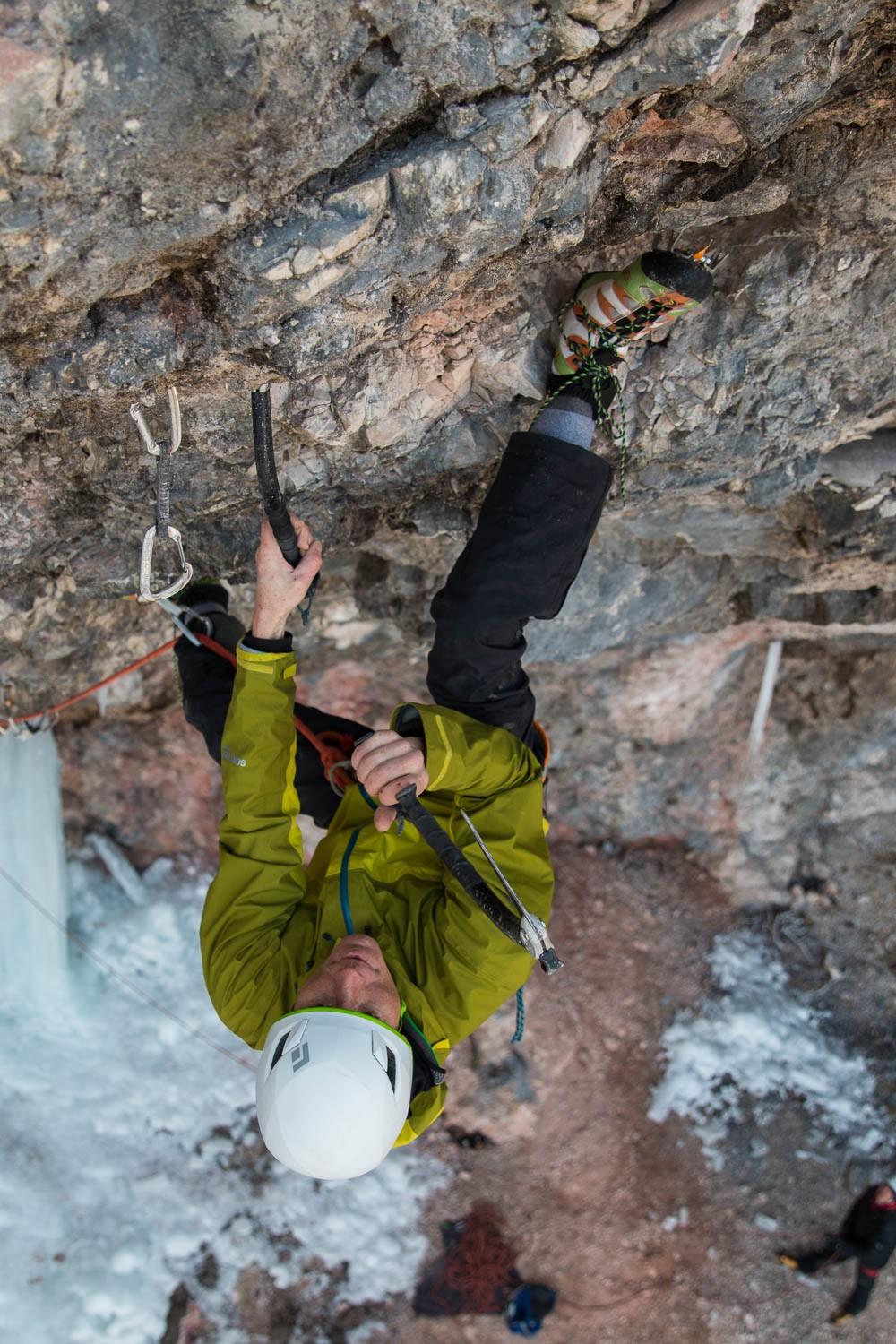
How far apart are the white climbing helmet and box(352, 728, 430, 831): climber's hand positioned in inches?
20.0

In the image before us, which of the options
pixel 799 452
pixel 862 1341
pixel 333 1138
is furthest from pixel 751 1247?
pixel 799 452

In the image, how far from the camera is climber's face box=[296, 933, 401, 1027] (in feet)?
7.16

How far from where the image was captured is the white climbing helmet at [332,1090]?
6.89ft

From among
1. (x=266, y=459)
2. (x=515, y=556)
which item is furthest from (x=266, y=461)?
(x=515, y=556)

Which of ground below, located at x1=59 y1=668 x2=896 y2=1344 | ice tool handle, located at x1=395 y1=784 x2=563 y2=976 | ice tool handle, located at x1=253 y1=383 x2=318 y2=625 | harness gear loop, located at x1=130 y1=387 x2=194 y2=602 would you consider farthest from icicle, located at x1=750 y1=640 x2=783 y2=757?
harness gear loop, located at x1=130 y1=387 x2=194 y2=602

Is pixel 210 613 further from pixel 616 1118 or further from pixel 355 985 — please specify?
pixel 616 1118

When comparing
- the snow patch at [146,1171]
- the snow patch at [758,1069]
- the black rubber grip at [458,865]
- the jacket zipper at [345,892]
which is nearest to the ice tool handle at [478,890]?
the black rubber grip at [458,865]

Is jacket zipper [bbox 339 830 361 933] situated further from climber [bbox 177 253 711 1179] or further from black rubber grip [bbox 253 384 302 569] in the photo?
black rubber grip [bbox 253 384 302 569]

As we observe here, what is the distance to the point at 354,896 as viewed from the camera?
2410 millimetres

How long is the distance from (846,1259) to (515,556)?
557 cm

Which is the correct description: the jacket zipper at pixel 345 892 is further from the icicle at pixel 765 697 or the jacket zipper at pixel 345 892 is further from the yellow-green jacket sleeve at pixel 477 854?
the icicle at pixel 765 697

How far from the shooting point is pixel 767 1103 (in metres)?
5.86

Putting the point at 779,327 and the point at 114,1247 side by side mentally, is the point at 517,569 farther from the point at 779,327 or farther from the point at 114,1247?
the point at 114,1247

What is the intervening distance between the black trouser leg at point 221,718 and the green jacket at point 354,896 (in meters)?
0.41
